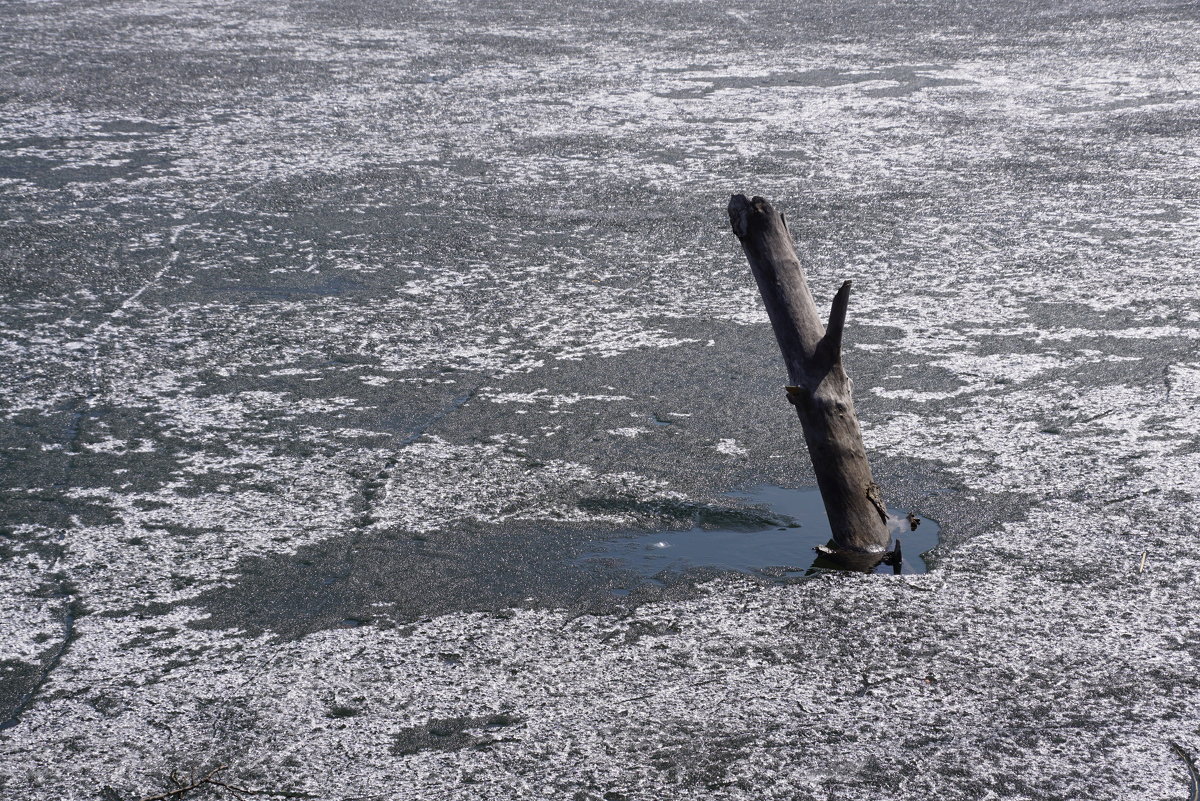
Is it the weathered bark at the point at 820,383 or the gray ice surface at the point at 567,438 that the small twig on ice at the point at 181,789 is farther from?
the weathered bark at the point at 820,383

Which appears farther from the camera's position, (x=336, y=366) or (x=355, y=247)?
(x=355, y=247)

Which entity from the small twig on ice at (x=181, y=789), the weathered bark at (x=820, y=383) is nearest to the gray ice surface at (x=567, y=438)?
the small twig on ice at (x=181, y=789)

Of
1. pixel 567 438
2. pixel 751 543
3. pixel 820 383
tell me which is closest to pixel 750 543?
pixel 751 543

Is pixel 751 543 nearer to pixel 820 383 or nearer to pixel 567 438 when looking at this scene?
pixel 820 383

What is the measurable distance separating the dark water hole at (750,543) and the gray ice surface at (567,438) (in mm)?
86

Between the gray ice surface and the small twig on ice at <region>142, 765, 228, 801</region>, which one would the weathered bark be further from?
the small twig on ice at <region>142, 765, 228, 801</region>

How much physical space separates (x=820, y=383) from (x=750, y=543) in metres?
0.43

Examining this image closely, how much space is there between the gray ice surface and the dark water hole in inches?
3.4

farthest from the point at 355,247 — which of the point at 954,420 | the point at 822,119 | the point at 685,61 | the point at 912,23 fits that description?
the point at 912,23

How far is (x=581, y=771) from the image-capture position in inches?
92.4

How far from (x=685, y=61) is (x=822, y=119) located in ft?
6.18

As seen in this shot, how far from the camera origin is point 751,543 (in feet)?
10.5

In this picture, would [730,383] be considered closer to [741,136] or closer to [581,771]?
[581,771]

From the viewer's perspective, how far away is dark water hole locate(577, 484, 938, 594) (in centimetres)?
308
